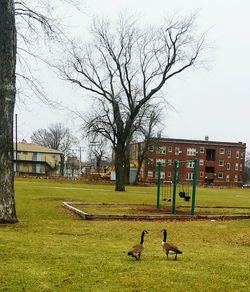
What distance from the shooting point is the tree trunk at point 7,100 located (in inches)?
507

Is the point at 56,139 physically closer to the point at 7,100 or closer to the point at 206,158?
the point at 206,158

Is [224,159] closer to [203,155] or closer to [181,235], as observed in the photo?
[203,155]

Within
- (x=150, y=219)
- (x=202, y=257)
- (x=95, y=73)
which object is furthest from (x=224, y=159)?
(x=202, y=257)

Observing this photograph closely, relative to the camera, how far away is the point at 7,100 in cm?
1298

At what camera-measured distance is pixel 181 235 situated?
39.7ft

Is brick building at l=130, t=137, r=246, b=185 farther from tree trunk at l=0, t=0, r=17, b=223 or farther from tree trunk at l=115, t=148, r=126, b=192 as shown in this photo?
tree trunk at l=0, t=0, r=17, b=223

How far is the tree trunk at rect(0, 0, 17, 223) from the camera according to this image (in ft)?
42.3

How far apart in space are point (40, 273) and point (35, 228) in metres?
5.99

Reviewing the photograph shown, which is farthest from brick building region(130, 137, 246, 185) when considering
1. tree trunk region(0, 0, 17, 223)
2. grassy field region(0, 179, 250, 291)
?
grassy field region(0, 179, 250, 291)

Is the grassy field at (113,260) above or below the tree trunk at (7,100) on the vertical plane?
below

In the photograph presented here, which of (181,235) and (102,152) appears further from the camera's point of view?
(102,152)

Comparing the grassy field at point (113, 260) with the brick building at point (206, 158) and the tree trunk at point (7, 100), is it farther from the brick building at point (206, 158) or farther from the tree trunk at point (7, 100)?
the brick building at point (206, 158)

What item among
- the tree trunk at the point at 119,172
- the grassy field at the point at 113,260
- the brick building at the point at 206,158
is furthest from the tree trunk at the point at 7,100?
the brick building at the point at 206,158

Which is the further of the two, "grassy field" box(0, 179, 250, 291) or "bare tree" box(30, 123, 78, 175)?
"bare tree" box(30, 123, 78, 175)
